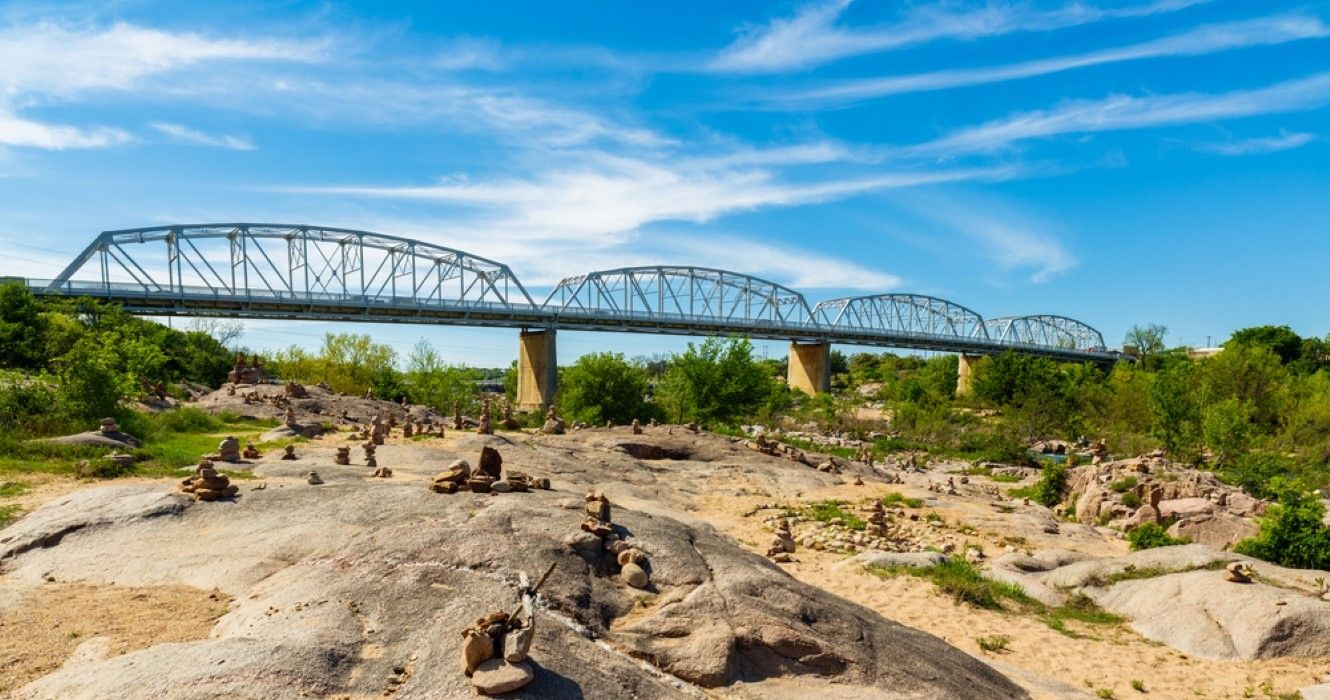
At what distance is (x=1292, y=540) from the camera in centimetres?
2023

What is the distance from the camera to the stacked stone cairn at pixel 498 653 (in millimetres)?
7078

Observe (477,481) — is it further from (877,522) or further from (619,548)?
(877,522)

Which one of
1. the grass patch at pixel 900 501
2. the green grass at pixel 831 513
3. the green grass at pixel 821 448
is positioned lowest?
the green grass at pixel 821 448

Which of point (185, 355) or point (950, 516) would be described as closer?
point (950, 516)

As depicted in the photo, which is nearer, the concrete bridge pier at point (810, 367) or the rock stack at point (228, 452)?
the rock stack at point (228, 452)

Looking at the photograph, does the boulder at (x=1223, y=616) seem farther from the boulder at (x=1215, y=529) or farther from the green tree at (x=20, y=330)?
the green tree at (x=20, y=330)

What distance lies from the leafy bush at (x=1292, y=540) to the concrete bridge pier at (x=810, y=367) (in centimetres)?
9031

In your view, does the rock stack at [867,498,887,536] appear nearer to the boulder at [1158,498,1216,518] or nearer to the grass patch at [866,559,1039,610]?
the grass patch at [866,559,1039,610]

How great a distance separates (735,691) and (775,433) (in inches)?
2238

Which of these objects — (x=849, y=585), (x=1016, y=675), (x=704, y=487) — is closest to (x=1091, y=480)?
(x=704, y=487)

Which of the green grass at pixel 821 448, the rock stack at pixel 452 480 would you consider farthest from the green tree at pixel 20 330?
the green grass at pixel 821 448

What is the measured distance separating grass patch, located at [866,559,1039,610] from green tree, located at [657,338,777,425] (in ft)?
118

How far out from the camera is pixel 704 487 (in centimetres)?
3014

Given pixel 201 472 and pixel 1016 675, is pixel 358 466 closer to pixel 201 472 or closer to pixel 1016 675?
pixel 201 472
